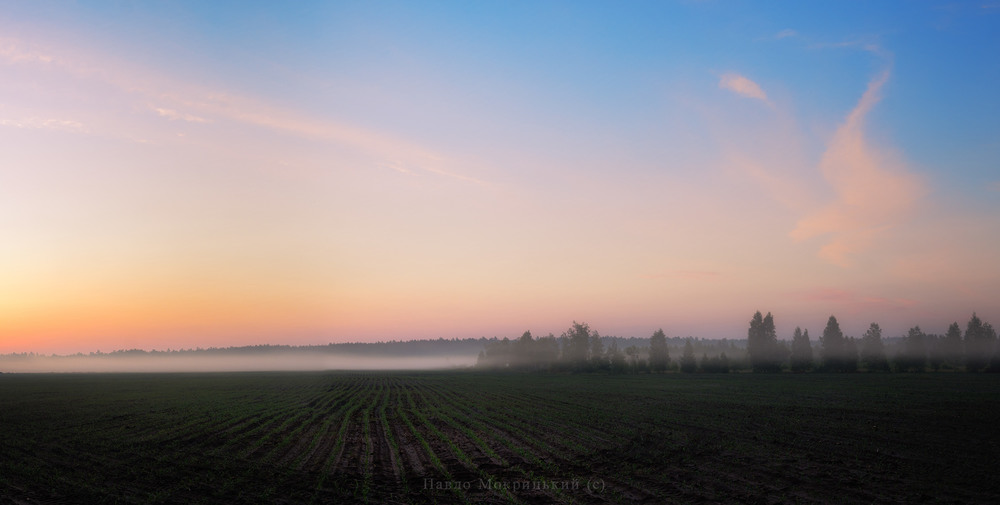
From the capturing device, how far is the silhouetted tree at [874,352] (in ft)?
339

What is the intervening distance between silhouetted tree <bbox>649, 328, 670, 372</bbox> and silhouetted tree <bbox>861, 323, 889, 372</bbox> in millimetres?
39516

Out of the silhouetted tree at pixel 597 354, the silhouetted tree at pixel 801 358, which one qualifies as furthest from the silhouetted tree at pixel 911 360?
the silhouetted tree at pixel 597 354

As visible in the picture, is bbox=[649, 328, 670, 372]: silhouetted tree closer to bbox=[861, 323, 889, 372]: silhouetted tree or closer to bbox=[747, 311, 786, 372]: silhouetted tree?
bbox=[747, 311, 786, 372]: silhouetted tree

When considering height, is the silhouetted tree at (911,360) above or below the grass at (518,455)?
below

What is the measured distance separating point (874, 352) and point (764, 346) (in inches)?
813

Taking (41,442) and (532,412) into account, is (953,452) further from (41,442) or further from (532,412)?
(41,442)

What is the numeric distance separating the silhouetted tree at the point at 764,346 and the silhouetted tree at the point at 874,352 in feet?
51.1

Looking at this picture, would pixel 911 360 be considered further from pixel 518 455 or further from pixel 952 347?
pixel 518 455

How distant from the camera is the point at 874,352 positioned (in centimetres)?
10819

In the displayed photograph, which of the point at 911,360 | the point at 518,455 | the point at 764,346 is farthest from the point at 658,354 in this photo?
the point at 518,455

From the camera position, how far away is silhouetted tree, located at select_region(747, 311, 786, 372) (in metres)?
114

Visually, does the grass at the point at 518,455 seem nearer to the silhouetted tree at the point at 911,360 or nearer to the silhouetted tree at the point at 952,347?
the silhouetted tree at the point at 911,360

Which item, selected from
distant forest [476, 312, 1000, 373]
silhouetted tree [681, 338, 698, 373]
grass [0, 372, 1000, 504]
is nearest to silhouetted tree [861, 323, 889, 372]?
distant forest [476, 312, 1000, 373]

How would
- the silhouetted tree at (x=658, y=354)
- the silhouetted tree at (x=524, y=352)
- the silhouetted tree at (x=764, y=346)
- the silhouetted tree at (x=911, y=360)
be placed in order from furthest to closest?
the silhouetted tree at (x=524, y=352) → the silhouetted tree at (x=658, y=354) → the silhouetted tree at (x=764, y=346) → the silhouetted tree at (x=911, y=360)
